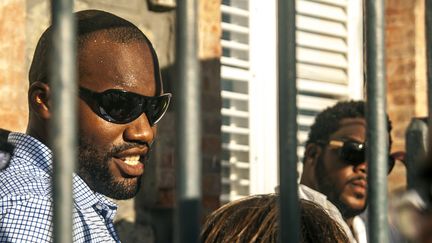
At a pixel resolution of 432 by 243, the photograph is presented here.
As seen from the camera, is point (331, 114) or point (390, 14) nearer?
point (331, 114)

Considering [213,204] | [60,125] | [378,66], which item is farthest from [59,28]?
[213,204]

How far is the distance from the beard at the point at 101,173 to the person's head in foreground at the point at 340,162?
1787 mm

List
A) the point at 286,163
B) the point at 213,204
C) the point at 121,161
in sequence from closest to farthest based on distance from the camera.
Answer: the point at 286,163
the point at 121,161
the point at 213,204

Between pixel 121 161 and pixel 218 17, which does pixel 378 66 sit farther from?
pixel 218 17

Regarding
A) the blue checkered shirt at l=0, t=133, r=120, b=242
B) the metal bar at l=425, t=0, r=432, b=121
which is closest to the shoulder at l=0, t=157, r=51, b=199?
the blue checkered shirt at l=0, t=133, r=120, b=242

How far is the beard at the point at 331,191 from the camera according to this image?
14.9 ft

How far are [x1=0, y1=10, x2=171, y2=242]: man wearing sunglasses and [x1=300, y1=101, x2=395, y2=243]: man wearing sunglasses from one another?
156 centimetres

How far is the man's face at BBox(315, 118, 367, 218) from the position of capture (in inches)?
179

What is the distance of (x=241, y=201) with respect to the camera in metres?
2.38

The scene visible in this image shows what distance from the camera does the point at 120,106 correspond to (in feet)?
9.47

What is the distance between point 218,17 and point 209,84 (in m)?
0.31

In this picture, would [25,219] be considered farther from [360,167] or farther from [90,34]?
[360,167]

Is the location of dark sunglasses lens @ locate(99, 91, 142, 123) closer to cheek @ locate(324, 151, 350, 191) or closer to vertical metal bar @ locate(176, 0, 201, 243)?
vertical metal bar @ locate(176, 0, 201, 243)

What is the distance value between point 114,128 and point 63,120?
67.6 inches
